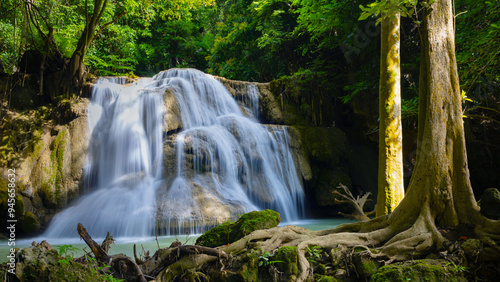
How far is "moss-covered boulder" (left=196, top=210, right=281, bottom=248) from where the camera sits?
15.0 ft

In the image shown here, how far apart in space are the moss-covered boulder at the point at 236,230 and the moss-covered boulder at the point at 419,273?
1.68 meters

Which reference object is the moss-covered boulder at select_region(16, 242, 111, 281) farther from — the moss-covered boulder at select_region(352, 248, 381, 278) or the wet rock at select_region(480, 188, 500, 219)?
the wet rock at select_region(480, 188, 500, 219)

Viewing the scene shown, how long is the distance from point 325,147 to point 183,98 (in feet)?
18.7

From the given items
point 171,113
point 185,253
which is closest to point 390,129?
point 185,253

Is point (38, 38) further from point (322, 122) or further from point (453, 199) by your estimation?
point (453, 199)

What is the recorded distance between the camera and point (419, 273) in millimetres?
3299

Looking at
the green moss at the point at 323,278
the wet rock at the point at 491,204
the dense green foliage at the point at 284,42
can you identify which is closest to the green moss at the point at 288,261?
the green moss at the point at 323,278

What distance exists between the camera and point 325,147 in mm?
13125

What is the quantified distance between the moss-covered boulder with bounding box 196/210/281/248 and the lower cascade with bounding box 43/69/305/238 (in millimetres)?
3412

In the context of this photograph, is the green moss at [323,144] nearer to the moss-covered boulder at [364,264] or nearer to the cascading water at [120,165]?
the cascading water at [120,165]

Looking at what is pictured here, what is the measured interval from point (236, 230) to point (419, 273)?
2.28 metres

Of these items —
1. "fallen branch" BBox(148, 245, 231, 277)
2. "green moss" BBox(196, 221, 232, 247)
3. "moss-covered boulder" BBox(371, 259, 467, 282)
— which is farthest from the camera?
"green moss" BBox(196, 221, 232, 247)

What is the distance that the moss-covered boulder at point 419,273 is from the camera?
128 inches

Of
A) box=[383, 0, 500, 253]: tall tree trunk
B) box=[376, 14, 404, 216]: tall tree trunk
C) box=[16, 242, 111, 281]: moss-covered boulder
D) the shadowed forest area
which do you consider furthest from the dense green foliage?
box=[16, 242, 111, 281]: moss-covered boulder
